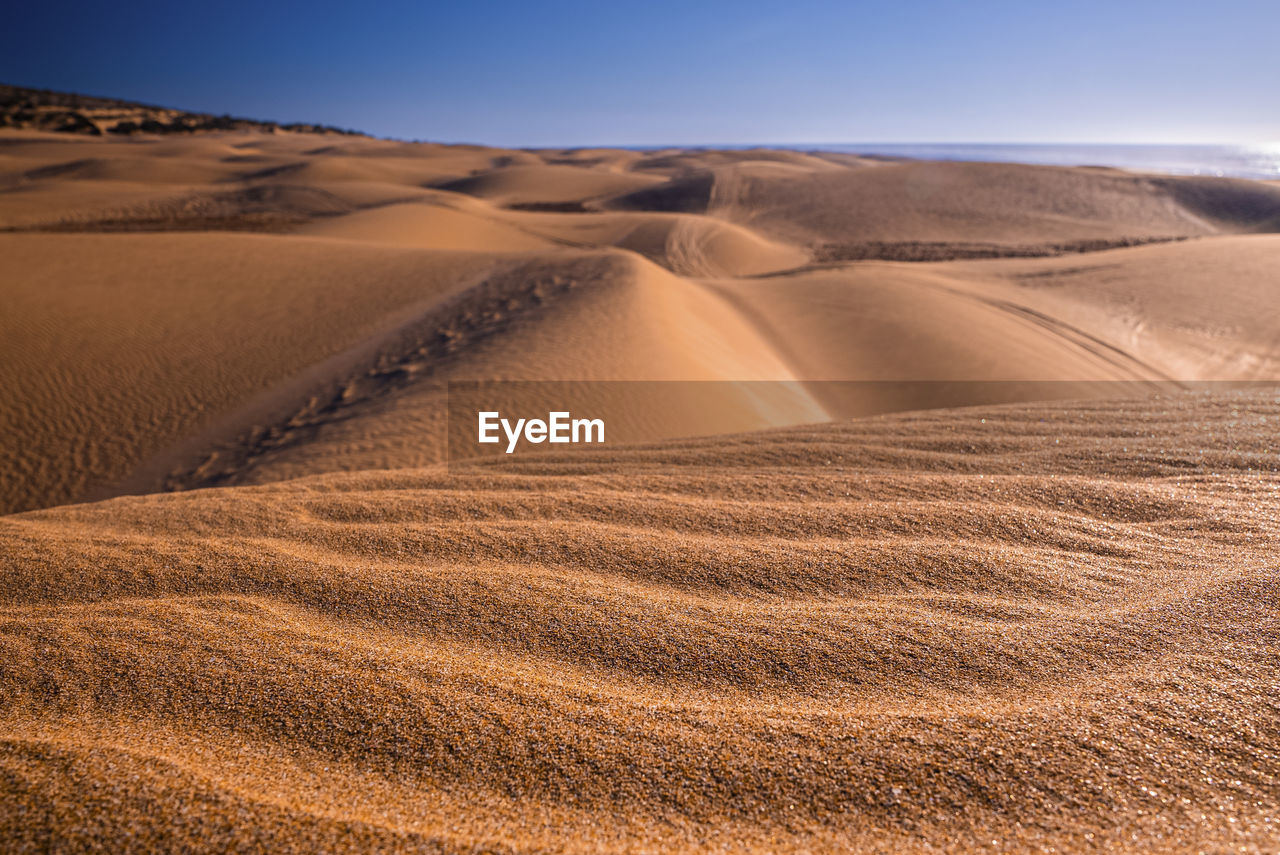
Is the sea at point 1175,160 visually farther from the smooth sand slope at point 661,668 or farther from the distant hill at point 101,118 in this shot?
the distant hill at point 101,118

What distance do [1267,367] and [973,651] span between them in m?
11.2

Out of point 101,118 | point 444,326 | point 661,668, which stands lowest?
point 661,668

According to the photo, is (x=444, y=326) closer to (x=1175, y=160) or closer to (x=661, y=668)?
(x=661, y=668)

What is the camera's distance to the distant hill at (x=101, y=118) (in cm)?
4641

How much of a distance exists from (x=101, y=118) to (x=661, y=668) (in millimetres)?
68816

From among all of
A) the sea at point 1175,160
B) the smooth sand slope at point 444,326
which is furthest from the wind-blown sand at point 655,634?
the sea at point 1175,160

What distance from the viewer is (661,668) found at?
189 centimetres

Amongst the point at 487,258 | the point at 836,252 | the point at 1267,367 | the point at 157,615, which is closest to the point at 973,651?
the point at 157,615

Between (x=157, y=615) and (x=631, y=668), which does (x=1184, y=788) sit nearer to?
(x=631, y=668)

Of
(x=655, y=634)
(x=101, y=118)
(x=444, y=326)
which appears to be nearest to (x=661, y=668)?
(x=655, y=634)

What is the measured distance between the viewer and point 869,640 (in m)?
1.95

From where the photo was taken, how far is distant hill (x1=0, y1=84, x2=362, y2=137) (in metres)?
46.4

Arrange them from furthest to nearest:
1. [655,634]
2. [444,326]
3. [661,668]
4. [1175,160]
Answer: [1175,160] → [444,326] → [655,634] → [661,668]

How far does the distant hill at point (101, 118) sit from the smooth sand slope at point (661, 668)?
188 feet
